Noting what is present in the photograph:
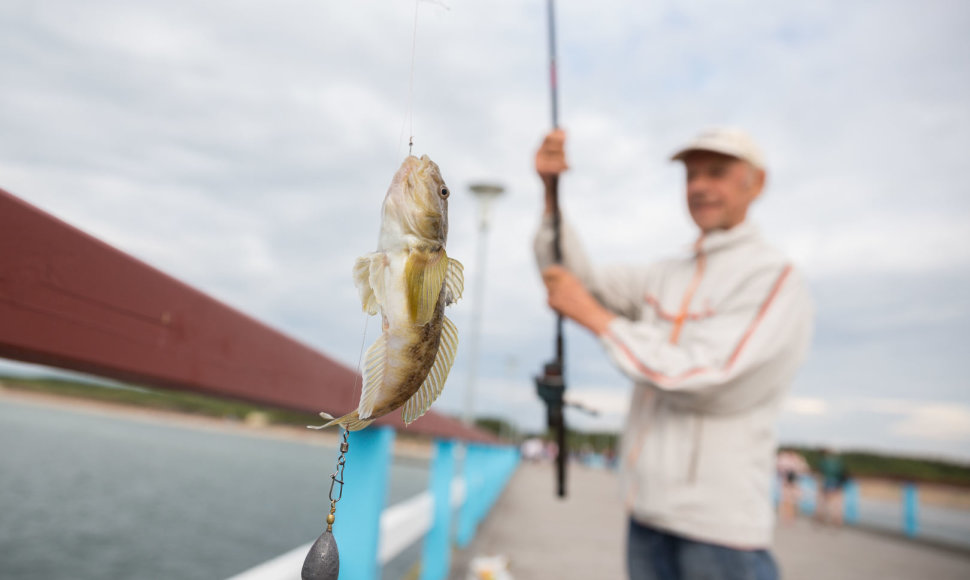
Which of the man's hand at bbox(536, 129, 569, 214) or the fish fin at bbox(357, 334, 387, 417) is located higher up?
the man's hand at bbox(536, 129, 569, 214)

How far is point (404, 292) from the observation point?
→ 0.57 meters

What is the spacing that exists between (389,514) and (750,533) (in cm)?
236

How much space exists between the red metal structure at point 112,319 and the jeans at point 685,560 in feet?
6.15

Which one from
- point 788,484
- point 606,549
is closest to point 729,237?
point 606,549

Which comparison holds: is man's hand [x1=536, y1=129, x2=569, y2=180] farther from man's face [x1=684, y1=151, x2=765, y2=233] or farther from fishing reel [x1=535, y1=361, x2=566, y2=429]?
fishing reel [x1=535, y1=361, x2=566, y2=429]

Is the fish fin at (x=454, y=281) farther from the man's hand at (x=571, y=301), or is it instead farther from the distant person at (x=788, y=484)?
the distant person at (x=788, y=484)

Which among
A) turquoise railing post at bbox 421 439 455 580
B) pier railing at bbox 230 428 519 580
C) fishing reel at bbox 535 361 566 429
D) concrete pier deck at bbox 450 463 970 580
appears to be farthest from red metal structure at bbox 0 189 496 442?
concrete pier deck at bbox 450 463 970 580

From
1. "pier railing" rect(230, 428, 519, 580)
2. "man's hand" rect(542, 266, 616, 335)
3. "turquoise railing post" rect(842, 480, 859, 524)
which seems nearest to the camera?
"pier railing" rect(230, 428, 519, 580)

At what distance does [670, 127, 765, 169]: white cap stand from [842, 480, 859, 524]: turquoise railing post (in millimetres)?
18170

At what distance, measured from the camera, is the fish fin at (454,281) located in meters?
0.63

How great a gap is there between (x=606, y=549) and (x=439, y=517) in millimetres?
3800

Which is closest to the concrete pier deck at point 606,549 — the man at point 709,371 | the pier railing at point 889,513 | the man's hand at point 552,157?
the pier railing at point 889,513

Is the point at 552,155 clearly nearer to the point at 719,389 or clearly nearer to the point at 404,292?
the point at 719,389

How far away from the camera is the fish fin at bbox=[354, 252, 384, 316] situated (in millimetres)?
569
